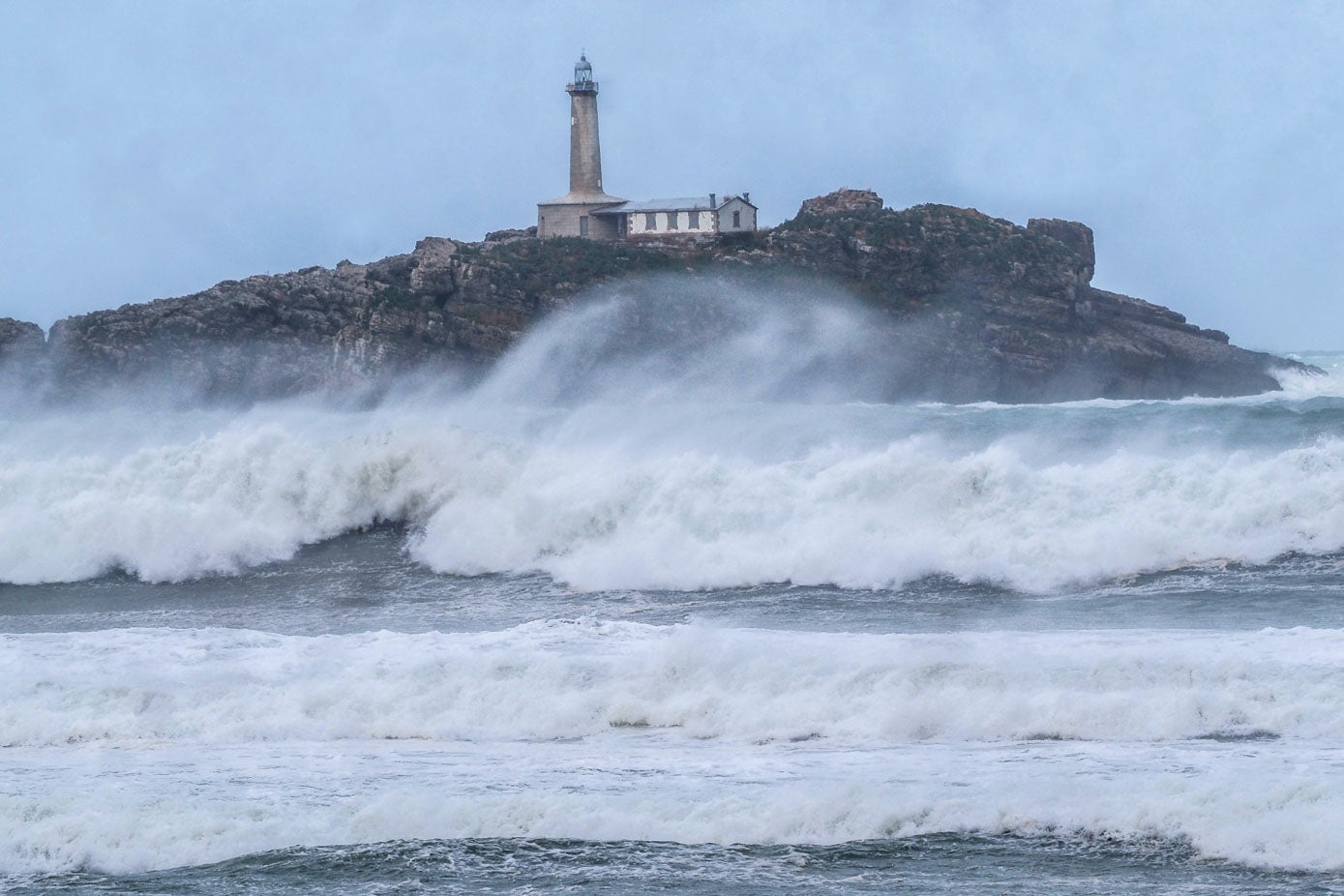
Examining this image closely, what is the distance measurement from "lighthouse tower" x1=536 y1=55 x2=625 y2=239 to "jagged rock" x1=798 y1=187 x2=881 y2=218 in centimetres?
729

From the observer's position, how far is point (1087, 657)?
11.3 m

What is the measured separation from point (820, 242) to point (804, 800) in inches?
1776

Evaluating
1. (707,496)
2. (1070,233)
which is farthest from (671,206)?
(707,496)

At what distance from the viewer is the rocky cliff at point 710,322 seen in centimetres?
4922

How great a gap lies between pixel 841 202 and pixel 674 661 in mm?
47071

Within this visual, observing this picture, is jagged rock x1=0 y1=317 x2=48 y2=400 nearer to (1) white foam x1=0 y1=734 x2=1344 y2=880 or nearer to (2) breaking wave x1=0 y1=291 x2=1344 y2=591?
(2) breaking wave x1=0 y1=291 x2=1344 y2=591

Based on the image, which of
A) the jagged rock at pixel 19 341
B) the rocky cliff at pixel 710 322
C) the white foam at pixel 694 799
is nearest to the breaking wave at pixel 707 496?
the white foam at pixel 694 799

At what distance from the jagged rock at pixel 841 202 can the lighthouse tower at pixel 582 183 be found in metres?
7.29

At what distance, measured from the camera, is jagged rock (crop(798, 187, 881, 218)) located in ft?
185

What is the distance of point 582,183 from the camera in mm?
58656

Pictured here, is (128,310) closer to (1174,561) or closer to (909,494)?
(909,494)

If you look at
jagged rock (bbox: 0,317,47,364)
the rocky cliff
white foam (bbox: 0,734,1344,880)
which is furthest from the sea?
jagged rock (bbox: 0,317,47,364)

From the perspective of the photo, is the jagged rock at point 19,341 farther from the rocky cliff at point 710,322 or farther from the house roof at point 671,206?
the house roof at point 671,206

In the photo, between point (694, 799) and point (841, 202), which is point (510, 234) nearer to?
point (841, 202)
